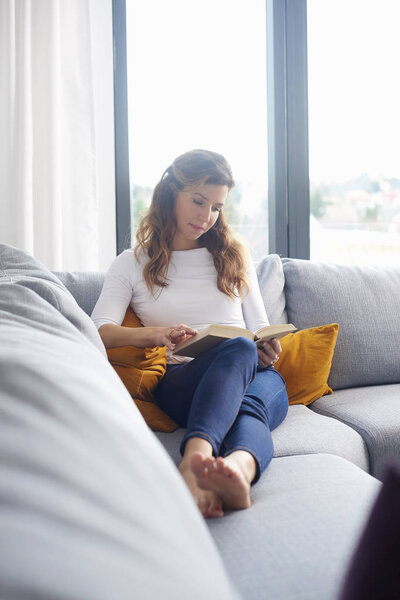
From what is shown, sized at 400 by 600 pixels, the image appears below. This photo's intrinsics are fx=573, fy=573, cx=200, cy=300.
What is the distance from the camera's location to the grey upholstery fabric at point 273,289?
2164 millimetres

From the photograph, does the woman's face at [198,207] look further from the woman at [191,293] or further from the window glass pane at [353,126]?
the window glass pane at [353,126]

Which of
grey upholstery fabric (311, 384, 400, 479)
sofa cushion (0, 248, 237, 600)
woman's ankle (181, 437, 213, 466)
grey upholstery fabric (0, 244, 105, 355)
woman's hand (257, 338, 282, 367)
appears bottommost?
grey upholstery fabric (311, 384, 400, 479)

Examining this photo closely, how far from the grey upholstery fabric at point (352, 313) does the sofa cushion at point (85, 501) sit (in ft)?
5.18

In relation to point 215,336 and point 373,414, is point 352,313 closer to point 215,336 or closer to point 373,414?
point 373,414

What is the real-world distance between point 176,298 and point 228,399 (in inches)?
27.7

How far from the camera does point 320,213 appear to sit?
Result: 10.3 feet

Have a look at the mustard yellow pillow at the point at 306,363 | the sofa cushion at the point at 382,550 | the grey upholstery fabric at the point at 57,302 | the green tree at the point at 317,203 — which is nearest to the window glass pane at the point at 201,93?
the green tree at the point at 317,203

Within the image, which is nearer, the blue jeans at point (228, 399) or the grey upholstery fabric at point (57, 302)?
the grey upholstery fabric at point (57, 302)

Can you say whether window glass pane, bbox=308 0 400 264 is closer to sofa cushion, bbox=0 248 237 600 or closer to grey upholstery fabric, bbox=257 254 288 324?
grey upholstery fabric, bbox=257 254 288 324

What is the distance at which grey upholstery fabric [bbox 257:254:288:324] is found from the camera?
216 cm

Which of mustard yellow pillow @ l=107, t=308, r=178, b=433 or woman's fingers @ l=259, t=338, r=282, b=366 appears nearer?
mustard yellow pillow @ l=107, t=308, r=178, b=433

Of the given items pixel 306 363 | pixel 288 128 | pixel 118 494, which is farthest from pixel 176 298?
pixel 288 128

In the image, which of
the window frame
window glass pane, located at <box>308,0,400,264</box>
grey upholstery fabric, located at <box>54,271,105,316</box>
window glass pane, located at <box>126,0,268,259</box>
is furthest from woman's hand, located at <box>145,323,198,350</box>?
window glass pane, located at <box>308,0,400,264</box>

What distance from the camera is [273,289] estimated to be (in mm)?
2176
